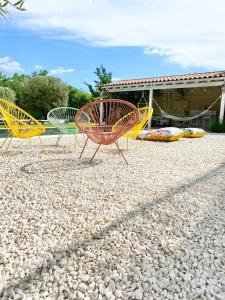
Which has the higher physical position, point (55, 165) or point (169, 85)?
point (169, 85)

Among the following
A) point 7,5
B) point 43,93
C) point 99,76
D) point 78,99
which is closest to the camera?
point 7,5

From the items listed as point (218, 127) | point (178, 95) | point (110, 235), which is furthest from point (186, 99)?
point (110, 235)

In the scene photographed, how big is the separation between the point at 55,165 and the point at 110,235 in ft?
6.10

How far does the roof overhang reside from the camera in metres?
10.4

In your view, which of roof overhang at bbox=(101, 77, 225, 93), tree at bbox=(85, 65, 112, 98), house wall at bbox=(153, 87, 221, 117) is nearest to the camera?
roof overhang at bbox=(101, 77, 225, 93)

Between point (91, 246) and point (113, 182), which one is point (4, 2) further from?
point (113, 182)

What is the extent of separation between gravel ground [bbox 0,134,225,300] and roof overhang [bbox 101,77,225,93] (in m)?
8.38

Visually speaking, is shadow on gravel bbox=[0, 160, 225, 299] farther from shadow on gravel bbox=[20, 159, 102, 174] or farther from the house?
the house

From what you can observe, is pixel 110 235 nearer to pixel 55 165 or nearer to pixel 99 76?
pixel 55 165

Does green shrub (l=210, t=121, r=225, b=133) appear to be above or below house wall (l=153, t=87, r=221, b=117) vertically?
below

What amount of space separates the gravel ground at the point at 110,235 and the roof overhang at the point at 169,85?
8381mm

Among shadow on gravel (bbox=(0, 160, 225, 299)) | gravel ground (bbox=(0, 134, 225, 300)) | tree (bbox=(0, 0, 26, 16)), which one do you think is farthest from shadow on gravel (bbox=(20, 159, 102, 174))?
tree (bbox=(0, 0, 26, 16))

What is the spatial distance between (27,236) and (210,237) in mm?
1144

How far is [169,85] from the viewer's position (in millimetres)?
11484
